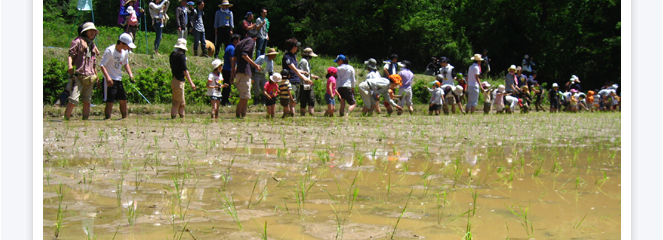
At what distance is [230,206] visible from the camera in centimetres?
353

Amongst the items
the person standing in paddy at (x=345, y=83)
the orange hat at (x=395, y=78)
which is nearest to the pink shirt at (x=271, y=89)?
the person standing in paddy at (x=345, y=83)

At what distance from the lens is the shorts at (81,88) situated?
30.3 feet

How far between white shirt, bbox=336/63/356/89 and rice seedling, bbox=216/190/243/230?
966 centimetres

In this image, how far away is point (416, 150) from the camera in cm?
687

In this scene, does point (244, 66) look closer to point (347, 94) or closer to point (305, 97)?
point (305, 97)

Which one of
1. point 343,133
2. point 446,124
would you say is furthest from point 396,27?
point 343,133

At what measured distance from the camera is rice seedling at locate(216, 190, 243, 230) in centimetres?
327

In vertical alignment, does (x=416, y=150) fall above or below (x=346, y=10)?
below

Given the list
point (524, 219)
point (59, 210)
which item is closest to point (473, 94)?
point (524, 219)

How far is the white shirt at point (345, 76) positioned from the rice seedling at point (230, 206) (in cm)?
966

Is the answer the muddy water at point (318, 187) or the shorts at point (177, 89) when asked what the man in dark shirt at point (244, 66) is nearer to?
the shorts at point (177, 89)

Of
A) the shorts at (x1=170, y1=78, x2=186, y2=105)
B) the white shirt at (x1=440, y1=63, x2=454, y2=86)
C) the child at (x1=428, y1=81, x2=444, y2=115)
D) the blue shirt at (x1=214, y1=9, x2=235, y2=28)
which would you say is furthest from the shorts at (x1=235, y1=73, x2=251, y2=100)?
the white shirt at (x1=440, y1=63, x2=454, y2=86)
